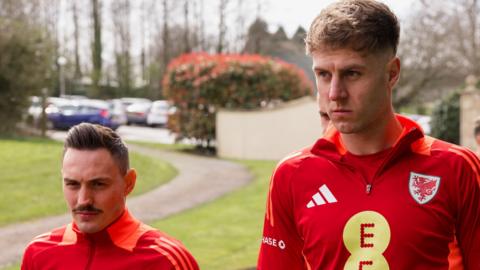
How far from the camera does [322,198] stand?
2.90m

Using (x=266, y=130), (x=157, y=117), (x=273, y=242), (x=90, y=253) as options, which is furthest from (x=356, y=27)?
(x=157, y=117)

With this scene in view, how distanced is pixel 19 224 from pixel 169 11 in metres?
52.0

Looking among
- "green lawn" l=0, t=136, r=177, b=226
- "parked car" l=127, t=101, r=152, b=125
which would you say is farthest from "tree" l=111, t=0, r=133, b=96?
"green lawn" l=0, t=136, r=177, b=226

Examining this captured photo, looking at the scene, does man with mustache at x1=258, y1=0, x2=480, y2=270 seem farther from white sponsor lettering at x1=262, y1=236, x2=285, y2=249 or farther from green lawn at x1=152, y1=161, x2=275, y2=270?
green lawn at x1=152, y1=161, x2=275, y2=270

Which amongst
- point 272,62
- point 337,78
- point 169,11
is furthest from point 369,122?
point 169,11

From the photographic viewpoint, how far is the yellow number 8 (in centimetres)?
279

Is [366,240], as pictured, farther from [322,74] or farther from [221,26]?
[221,26]

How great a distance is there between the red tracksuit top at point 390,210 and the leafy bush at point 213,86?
75.3ft

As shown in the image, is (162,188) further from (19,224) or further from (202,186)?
(19,224)

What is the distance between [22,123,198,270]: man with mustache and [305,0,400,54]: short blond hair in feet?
3.43

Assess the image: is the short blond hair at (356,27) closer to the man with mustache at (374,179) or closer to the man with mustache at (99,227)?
the man with mustache at (374,179)

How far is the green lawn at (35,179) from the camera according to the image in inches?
564

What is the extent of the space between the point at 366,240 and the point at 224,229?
30.3ft

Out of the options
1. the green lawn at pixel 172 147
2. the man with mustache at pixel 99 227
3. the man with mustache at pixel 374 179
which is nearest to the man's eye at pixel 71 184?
the man with mustache at pixel 99 227
